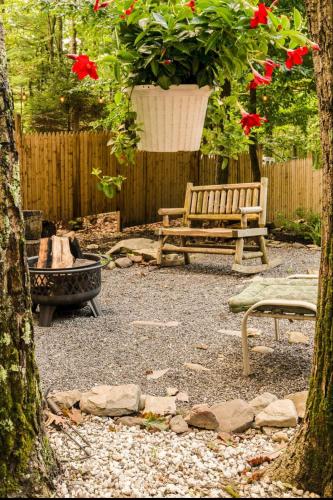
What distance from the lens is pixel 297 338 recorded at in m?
4.32

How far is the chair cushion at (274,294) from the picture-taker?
360 centimetres

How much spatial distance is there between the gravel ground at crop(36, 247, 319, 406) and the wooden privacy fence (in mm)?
3368

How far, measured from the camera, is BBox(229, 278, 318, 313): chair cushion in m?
3.60

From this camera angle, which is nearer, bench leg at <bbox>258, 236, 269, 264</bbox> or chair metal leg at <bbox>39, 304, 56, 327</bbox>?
chair metal leg at <bbox>39, 304, 56, 327</bbox>

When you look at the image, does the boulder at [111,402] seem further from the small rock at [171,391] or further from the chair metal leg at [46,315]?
the chair metal leg at [46,315]

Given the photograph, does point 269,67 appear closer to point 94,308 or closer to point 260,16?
point 260,16

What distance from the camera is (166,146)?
2.59 metres

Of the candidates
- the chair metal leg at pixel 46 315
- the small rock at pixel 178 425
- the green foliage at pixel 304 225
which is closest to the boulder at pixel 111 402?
the small rock at pixel 178 425

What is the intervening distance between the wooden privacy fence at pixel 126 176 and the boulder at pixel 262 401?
22.4 ft

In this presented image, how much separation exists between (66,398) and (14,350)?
1416 millimetres

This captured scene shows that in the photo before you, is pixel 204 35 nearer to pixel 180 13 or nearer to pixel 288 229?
pixel 180 13

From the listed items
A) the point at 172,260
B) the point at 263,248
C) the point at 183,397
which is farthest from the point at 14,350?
the point at 172,260

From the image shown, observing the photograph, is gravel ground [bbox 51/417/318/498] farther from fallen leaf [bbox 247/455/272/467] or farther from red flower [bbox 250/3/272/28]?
red flower [bbox 250/3/272/28]

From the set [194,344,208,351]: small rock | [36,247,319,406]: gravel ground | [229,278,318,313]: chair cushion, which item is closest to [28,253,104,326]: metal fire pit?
[36,247,319,406]: gravel ground
